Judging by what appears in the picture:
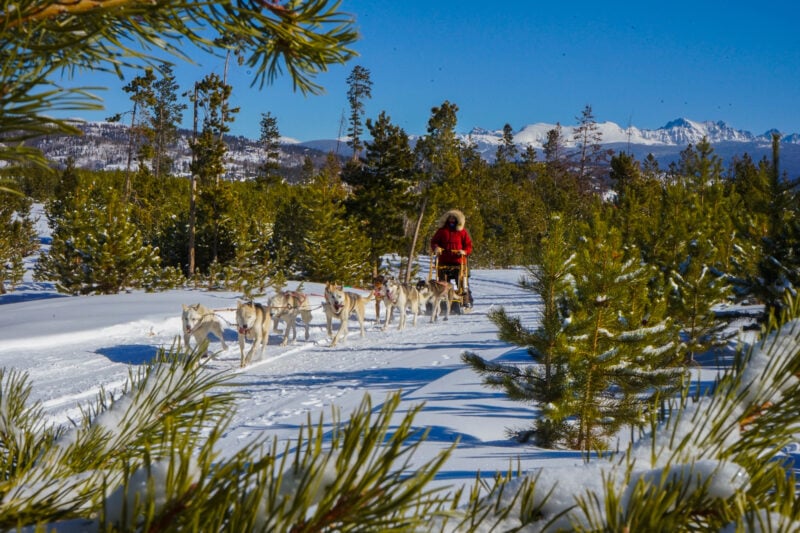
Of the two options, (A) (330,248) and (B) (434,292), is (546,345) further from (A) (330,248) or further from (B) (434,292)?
(A) (330,248)

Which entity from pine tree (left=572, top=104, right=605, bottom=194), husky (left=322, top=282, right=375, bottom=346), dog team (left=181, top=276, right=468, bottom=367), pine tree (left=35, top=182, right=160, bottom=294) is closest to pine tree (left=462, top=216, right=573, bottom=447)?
dog team (left=181, top=276, right=468, bottom=367)

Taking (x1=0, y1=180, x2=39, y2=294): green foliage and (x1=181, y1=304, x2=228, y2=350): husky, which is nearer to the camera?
(x1=181, y1=304, x2=228, y2=350): husky

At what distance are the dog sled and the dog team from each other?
201mm

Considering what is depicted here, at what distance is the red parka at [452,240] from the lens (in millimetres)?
15627

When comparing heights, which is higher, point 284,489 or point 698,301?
point 284,489

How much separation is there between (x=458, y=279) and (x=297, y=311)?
591 cm

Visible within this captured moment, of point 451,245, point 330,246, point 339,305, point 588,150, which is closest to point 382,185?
point 330,246

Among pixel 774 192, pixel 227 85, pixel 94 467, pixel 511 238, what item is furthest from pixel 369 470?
pixel 511 238

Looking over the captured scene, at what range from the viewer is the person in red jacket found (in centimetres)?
1559

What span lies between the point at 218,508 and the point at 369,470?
0.14 meters

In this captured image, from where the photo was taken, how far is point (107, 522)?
50 centimetres

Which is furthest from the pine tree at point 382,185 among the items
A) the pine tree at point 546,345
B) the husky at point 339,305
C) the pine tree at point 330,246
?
the pine tree at point 546,345

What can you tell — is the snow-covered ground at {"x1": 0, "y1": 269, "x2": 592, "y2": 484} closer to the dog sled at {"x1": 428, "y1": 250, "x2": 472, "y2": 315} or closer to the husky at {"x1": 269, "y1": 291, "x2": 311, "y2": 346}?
the husky at {"x1": 269, "y1": 291, "x2": 311, "y2": 346}

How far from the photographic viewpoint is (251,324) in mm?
9445
